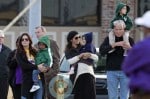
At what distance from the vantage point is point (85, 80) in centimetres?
999

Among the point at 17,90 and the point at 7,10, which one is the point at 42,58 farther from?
the point at 7,10

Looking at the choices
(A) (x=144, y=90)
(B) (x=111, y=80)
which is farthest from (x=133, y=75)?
(B) (x=111, y=80)

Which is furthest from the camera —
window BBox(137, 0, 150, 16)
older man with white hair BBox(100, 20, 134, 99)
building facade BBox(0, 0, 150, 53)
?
window BBox(137, 0, 150, 16)

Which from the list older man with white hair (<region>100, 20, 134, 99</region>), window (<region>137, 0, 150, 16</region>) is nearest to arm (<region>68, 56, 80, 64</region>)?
older man with white hair (<region>100, 20, 134, 99</region>)

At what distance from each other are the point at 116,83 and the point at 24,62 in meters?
1.70

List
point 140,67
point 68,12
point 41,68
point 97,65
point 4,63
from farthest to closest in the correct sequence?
point 68,12 < point 97,65 < point 4,63 < point 41,68 < point 140,67

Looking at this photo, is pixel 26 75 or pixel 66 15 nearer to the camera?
pixel 26 75

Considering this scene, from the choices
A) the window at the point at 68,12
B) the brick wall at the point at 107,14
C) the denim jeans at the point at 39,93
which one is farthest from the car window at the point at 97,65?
the window at the point at 68,12

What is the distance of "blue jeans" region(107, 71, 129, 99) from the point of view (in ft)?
32.5

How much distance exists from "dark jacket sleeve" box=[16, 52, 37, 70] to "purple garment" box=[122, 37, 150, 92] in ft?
22.9

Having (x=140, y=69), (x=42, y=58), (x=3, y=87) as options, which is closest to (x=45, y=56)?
(x=42, y=58)

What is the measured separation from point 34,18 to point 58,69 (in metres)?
1.71

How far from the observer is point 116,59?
32.5ft

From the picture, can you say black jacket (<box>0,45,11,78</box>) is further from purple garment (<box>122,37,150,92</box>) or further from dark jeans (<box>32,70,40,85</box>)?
purple garment (<box>122,37,150,92</box>)
